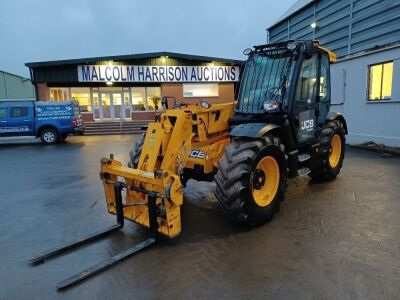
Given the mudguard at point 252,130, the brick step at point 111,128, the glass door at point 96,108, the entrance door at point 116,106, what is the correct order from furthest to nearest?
the entrance door at point 116,106, the glass door at point 96,108, the brick step at point 111,128, the mudguard at point 252,130

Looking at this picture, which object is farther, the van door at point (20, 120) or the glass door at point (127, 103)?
the glass door at point (127, 103)

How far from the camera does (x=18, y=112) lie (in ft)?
48.8

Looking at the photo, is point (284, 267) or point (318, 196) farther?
point (318, 196)

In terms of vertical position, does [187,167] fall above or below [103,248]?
above

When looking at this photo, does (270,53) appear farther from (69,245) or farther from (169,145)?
(69,245)

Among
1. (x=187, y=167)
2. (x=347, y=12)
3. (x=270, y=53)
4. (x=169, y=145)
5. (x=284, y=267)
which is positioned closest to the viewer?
(x=284, y=267)

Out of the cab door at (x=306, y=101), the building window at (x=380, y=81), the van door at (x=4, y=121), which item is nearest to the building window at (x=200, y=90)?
the van door at (x=4, y=121)

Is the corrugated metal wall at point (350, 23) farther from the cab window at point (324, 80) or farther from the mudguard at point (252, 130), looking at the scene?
Answer: the mudguard at point (252, 130)

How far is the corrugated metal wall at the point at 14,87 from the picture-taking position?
35447mm

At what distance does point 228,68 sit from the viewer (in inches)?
866

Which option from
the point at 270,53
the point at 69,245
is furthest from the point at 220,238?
the point at 270,53

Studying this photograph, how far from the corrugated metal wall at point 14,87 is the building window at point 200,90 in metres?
25.6

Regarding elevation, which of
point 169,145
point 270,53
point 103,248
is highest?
point 270,53

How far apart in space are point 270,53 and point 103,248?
3954 millimetres
